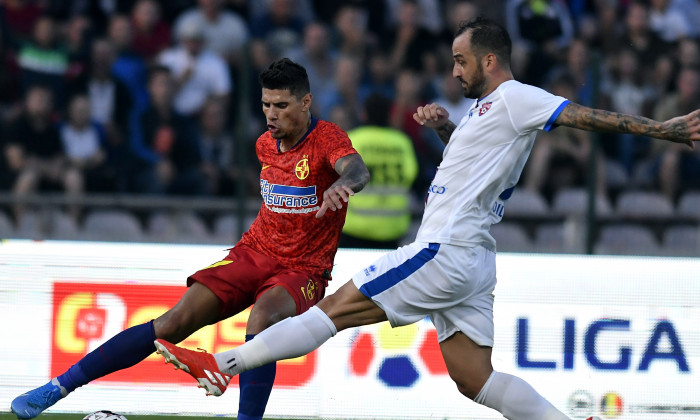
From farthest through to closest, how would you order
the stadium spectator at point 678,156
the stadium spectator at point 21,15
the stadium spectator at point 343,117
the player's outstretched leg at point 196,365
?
1. the stadium spectator at point 21,15
2. the stadium spectator at point 678,156
3. the stadium spectator at point 343,117
4. the player's outstretched leg at point 196,365

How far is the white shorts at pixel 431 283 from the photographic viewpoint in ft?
16.0

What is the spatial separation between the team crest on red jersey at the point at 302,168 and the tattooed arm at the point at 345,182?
0.27 m

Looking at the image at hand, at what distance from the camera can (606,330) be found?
263 inches

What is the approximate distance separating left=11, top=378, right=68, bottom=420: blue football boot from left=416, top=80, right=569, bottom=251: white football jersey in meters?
2.01

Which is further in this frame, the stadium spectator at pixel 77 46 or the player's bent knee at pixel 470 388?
the stadium spectator at pixel 77 46

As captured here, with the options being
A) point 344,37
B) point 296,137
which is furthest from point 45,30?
point 296,137

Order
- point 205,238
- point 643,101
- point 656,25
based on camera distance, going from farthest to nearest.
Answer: point 656,25
point 643,101
point 205,238

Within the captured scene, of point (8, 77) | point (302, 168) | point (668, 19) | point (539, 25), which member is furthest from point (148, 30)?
point (302, 168)

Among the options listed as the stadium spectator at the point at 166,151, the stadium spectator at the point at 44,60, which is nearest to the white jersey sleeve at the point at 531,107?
the stadium spectator at the point at 166,151

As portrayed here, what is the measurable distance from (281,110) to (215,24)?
544 centimetres

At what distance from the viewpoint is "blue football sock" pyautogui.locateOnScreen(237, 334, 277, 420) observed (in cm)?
518

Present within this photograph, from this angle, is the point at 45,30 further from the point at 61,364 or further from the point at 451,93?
the point at 61,364

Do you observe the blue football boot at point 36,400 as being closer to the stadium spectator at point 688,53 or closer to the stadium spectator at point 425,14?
the stadium spectator at point 425,14

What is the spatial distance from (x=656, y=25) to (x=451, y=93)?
271 centimetres
